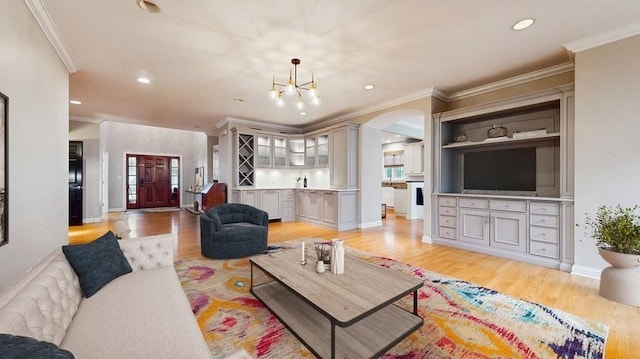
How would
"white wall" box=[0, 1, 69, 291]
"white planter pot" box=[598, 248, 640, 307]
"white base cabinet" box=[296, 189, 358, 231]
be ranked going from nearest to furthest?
"white wall" box=[0, 1, 69, 291] < "white planter pot" box=[598, 248, 640, 307] < "white base cabinet" box=[296, 189, 358, 231]

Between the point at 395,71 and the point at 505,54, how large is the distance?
4.47 feet

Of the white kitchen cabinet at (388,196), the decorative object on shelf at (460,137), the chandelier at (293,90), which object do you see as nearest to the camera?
the chandelier at (293,90)

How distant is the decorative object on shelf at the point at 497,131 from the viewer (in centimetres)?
421

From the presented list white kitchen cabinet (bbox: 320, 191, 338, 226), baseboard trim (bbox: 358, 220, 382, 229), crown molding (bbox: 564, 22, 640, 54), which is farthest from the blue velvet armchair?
crown molding (bbox: 564, 22, 640, 54)

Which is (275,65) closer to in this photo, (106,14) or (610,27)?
(106,14)

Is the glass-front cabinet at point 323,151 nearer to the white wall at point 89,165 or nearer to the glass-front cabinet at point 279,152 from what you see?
the glass-front cabinet at point 279,152

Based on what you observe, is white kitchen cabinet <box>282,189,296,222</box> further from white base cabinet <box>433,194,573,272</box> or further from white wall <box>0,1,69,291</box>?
white wall <box>0,1,69,291</box>

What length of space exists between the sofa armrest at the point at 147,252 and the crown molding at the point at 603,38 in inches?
195

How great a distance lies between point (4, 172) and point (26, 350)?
179cm

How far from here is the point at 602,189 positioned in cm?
296

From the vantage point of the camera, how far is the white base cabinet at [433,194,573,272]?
3.34 meters

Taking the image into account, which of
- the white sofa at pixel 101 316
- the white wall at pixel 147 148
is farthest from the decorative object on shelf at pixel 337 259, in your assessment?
the white wall at pixel 147 148

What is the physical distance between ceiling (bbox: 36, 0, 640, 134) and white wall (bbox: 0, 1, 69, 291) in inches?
15.2

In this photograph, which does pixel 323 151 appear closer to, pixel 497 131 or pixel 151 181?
pixel 497 131
